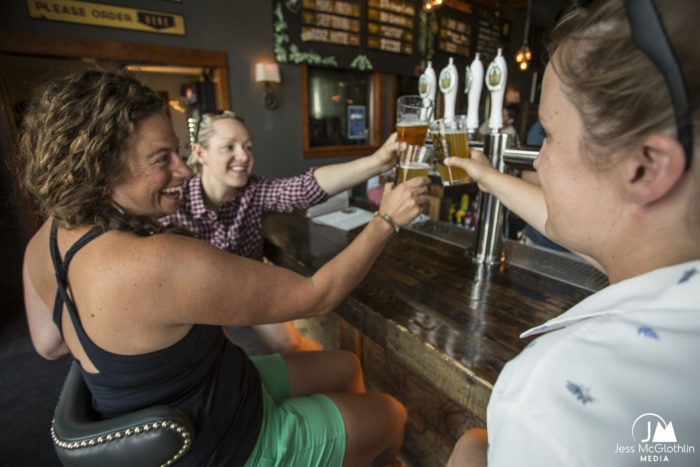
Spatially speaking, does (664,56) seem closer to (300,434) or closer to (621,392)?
(621,392)

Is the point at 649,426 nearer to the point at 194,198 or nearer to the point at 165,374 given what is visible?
the point at 165,374

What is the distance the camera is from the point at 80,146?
0.81 m

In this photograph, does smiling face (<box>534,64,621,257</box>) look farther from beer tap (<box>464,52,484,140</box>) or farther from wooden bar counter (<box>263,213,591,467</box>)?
beer tap (<box>464,52,484,140</box>)

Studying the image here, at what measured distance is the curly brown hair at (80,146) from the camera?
0.81 metres

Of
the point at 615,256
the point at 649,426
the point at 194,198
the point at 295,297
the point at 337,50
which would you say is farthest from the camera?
the point at 337,50

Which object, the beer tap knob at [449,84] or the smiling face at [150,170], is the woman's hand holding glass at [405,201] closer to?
the beer tap knob at [449,84]

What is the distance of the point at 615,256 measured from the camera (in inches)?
21.0

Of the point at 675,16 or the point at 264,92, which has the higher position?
the point at 264,92

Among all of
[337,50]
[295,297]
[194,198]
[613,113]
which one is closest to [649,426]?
[613,113]

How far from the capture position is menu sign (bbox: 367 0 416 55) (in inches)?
186

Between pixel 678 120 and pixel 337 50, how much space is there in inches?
187

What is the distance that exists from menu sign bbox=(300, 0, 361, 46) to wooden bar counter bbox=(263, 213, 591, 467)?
3.59 m

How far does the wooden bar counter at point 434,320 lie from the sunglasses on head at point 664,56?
521 mm

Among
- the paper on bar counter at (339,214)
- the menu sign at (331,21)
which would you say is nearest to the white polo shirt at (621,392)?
the paper on bar counter at (339,214)
